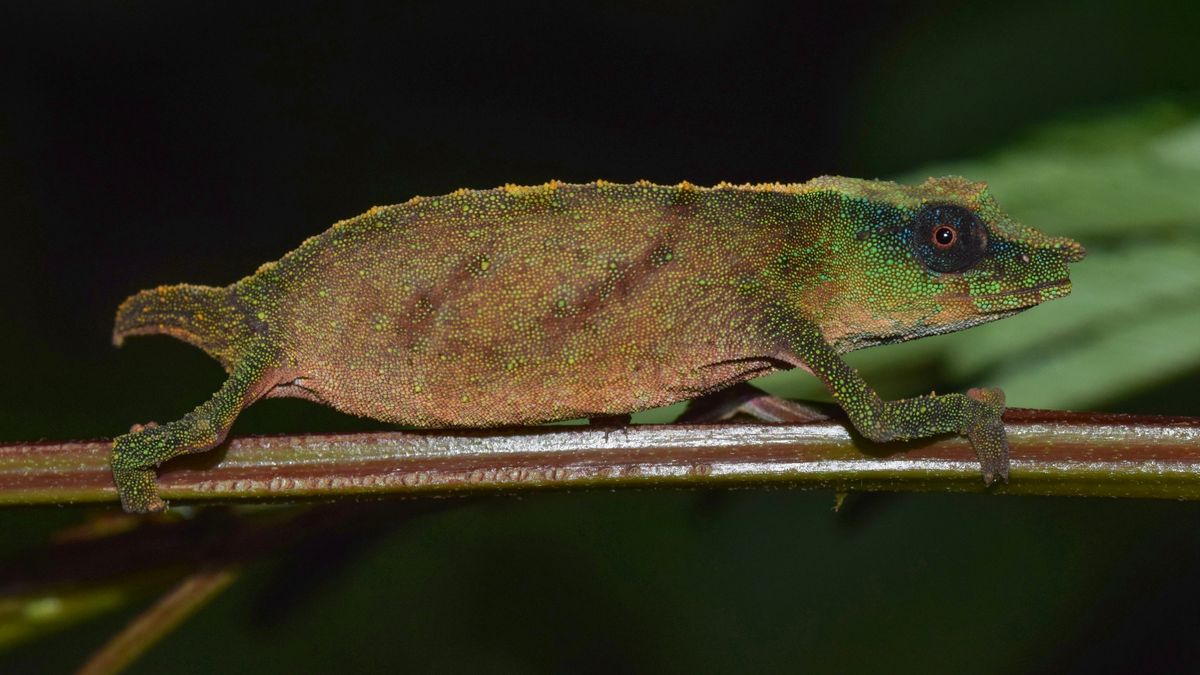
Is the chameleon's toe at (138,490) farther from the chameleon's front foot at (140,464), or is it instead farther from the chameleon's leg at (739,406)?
the chameleon's leg at (739,406)

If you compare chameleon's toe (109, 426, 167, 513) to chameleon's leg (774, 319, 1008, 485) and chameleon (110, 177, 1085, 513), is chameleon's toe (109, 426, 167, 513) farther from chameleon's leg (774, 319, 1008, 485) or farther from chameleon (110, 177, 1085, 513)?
chameleon's leg (774, 319, 1008, 485)

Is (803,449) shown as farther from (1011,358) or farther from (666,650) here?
(666,650)

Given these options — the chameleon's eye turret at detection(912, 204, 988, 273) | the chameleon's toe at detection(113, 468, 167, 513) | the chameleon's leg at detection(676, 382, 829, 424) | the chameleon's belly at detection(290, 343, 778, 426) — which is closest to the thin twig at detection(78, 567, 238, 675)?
the chameleon's toe at detection(113, 468, 167, 513)

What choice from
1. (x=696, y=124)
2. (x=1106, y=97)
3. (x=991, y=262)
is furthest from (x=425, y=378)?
(x=696, y=124)

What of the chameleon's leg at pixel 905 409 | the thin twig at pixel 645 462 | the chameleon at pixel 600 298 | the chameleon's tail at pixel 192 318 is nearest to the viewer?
the thin twig at pixel 645 462

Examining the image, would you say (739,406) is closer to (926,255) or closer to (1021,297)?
(926,255)

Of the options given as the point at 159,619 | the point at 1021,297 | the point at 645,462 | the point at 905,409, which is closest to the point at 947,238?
the point at 1021,297

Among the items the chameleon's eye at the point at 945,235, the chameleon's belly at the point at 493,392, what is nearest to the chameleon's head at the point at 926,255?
the chameleon's eye at the point at 945,235
